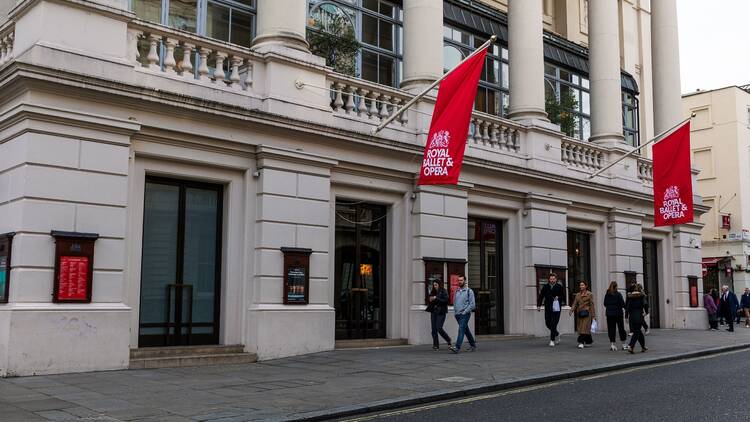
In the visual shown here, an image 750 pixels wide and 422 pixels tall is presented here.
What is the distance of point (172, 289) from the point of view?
1468 cm

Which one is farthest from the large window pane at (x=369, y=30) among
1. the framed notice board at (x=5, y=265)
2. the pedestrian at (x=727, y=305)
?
the pedestrian at (x=727, y=305)

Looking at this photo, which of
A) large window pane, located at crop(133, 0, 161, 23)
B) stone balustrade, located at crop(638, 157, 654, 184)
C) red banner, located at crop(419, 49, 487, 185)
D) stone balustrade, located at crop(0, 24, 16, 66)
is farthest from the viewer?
stone balustrade, located at crop(638, 157, 654, 184)

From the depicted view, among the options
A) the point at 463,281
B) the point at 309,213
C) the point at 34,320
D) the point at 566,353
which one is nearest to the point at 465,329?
the point at 463,281

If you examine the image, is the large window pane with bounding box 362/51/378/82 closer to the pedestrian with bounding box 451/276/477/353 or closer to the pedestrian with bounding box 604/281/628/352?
the pedestrian with bounding box 451/276/477/353

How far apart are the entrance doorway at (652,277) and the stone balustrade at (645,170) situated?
7.46 feet

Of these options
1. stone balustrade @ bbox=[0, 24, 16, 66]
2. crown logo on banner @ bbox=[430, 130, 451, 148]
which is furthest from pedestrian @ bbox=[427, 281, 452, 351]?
stone balustrade @ bbox=[0, 24, 16, 66]

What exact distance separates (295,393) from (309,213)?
20.1 feet

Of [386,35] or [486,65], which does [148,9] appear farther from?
[486,65]

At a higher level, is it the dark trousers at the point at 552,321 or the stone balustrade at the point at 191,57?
the stone balustrade at the point at 191,57

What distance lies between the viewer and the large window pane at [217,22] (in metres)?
18.2

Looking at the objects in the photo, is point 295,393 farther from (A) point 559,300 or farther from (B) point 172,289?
(A) point 559,300

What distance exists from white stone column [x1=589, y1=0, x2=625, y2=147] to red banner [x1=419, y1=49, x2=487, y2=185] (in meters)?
10.7

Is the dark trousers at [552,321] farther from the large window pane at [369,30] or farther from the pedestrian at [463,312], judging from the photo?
the large window pane at [369,30]

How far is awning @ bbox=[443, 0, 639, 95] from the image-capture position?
79.6 ft
